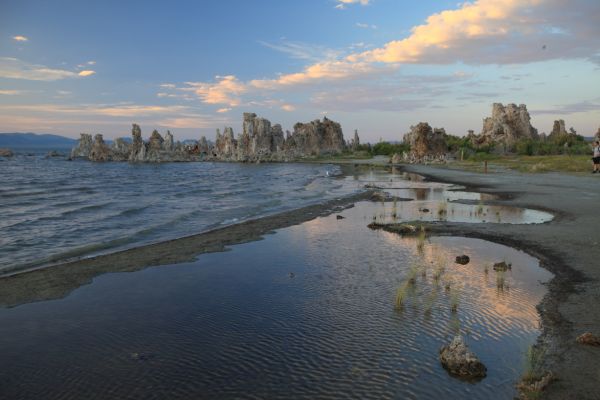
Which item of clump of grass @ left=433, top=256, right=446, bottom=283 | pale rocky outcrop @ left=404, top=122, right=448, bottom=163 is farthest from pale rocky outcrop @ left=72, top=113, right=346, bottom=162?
clump of grass @ left=433, top=256, right=446, bottom=283

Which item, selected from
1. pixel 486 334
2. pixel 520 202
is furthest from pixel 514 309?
pixel 520 202

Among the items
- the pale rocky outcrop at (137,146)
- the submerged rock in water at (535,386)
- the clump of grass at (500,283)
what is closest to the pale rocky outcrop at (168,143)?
the pale rocky outcrop at (137,146)

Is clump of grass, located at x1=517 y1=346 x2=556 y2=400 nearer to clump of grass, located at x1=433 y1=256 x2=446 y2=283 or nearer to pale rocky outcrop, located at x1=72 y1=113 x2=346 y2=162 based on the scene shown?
clump of grass, located at x1=433 y1=256 x2=446 y2=283

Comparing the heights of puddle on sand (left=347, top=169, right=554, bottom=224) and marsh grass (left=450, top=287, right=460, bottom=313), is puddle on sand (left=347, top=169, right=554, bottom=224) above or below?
above

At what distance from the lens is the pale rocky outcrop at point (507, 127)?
103062mm

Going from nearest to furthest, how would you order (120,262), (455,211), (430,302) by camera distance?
(430,302) → (120,262) → (455,211)

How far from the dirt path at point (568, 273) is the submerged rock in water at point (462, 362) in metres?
1.15

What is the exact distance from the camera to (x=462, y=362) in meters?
7.71

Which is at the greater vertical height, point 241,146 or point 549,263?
point 241,146

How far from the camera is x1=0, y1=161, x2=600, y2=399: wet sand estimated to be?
8.02 m

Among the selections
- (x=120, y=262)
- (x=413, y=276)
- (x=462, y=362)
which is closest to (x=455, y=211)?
(x=413, y=276)

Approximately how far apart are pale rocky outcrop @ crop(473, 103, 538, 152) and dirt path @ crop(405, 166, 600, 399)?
77.2 m

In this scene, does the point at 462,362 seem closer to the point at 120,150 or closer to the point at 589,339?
the point at 589,339

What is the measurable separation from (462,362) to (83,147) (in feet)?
694
